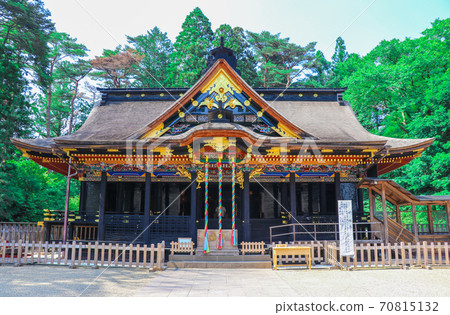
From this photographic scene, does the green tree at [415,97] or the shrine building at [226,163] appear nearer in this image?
the shrine building at [226,163]

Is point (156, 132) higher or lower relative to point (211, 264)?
higher

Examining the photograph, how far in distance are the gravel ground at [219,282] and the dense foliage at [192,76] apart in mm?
13088

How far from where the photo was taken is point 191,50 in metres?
34.4

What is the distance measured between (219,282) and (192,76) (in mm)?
27182

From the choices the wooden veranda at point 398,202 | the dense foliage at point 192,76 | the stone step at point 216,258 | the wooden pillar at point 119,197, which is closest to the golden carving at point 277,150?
the wooden veranda at point 398,202

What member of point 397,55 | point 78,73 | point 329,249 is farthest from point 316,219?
point 78,73

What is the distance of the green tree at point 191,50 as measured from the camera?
3291cm

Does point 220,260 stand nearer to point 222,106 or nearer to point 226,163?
point 226,163

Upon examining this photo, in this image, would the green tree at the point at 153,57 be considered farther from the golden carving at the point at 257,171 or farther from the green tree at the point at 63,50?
the golden carving at the point at 257,171

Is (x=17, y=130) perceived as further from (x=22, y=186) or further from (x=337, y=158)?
(x=337, y=158)

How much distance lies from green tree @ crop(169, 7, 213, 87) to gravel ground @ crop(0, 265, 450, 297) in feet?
84.1

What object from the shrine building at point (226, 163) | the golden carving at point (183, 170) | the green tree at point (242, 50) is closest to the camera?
the shrine building at point (226, 163)

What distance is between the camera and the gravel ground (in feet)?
22.9

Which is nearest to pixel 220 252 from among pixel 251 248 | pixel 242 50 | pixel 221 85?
pixel 251 248
